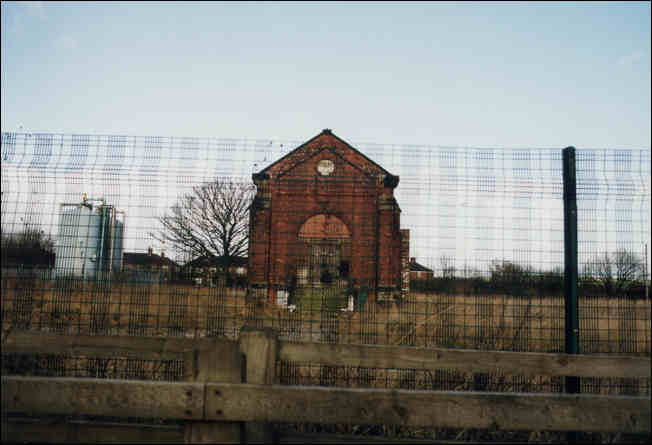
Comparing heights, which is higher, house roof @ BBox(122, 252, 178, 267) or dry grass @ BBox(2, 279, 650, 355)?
house roof @ BBox(122, 252, 178, 267)

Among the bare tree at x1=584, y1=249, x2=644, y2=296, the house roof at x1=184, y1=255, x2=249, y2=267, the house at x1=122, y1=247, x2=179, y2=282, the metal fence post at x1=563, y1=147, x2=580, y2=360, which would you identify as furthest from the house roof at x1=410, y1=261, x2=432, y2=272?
the house at x1=122, y1=247, x2=179, y2=282

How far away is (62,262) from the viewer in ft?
16.8

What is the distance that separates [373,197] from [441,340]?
179 centimetres

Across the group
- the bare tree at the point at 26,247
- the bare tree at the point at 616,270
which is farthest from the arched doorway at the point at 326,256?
the bare tree at the point at 26,247

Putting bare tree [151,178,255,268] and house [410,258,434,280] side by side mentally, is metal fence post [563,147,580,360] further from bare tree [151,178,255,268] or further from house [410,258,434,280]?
bare tree [151,178,255,268]

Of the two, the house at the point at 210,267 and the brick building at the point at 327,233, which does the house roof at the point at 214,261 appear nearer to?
the house at the point at 210,267

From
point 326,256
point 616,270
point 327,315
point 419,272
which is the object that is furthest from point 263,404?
point 616,270

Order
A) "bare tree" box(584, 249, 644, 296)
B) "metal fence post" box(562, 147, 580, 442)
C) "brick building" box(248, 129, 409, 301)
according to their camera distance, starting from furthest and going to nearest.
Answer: "brick building" box(248, 129, 409, 301) → "bare tree" box(584, 249, 644, 296) → "metal fence post" box(562, 147, 580, 442)

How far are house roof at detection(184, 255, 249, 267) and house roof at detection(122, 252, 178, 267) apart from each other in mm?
207

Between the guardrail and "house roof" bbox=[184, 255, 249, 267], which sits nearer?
the guardrail

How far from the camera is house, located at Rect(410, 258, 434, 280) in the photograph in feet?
15.9

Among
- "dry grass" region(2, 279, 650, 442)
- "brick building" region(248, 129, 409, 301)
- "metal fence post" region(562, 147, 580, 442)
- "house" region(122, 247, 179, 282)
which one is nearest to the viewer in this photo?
"metal fence post" region(562, 147, 580, 442)

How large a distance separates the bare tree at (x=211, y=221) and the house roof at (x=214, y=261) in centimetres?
3

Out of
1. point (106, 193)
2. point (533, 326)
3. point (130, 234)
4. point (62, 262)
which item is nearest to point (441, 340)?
point (533, 326)
